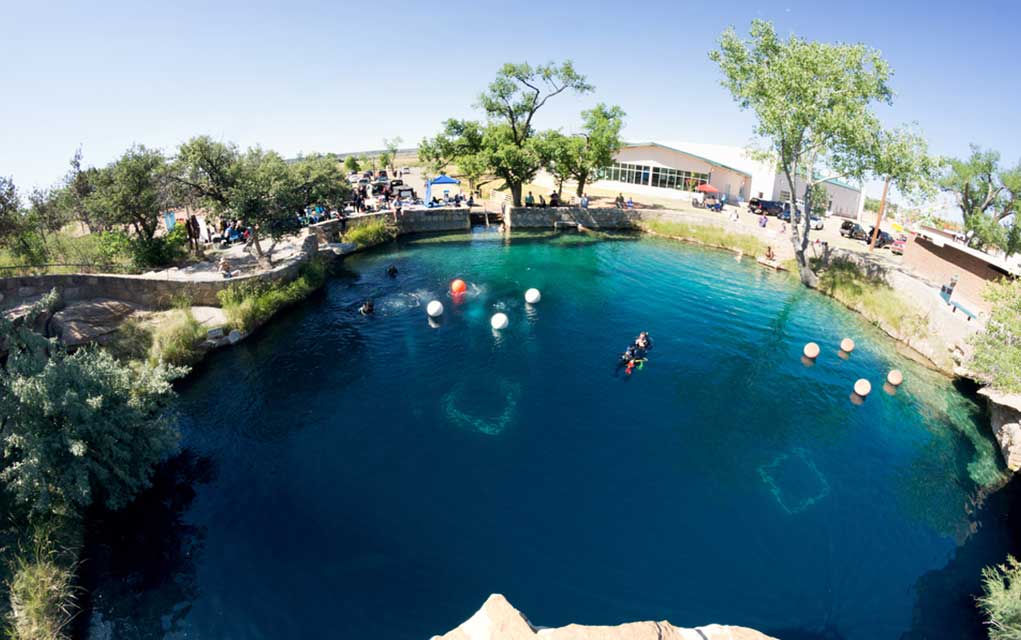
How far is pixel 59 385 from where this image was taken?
41.2 ft

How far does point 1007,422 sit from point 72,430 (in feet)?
105

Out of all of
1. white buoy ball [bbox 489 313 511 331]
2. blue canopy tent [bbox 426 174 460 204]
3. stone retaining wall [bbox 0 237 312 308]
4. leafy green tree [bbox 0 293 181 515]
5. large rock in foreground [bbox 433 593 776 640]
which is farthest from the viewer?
blue canopy tent [bbox 426 174 460 204]

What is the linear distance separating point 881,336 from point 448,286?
27.5 meters

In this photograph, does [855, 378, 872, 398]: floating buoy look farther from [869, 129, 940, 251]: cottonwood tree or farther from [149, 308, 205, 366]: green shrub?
[149, 308, 205, 366]: green shrub

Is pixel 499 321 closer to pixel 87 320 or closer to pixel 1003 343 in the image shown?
pixel 87 320

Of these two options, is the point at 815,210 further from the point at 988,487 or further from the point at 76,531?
the point at 76,531

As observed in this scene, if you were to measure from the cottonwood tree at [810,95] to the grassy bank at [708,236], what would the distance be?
8055 millimetres

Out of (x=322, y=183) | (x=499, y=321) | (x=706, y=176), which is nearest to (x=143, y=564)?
(x=499, y=321)

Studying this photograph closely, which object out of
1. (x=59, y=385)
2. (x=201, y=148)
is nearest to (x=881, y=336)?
(x=59, y=385)

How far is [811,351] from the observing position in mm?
24719

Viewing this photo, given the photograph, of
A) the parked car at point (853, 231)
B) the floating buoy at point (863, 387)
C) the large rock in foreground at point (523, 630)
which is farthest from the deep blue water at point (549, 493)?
the parked car at point (853, 231)

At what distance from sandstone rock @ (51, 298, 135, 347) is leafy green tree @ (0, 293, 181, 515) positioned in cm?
757

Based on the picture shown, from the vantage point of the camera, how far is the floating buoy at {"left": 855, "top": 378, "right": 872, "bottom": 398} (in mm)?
21641

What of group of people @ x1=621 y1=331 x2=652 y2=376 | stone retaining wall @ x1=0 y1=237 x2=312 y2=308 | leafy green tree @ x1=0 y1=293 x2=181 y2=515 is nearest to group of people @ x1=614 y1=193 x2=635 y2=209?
group of people @ x1=621 y1=331 x2=652 y2=376
